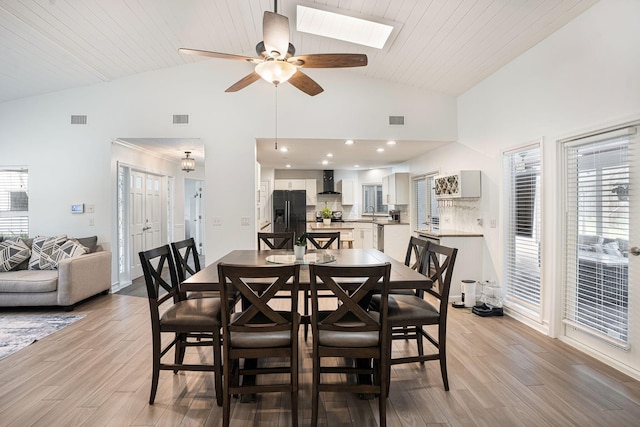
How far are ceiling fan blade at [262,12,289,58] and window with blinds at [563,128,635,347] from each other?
2656 mm

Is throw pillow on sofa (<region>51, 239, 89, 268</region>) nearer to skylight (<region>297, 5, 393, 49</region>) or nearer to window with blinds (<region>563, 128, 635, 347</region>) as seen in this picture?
skylight (<region>297, 5, 393, 49</region>)

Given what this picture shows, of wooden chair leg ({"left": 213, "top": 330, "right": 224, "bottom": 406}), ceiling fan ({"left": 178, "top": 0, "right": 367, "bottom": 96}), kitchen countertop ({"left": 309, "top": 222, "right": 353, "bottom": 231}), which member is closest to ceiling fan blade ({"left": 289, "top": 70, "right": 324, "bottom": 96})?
ceiling fan ({"left": 178, "top": 0, "right": 367, "bottom": 96})

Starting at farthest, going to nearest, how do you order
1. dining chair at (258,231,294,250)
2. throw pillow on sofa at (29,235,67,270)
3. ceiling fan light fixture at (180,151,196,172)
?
ceiling fan light fixture at (180,151,196,172) → throw pillow on sofa at (29,235,67,270) → dining chair at (258,231,294,250)

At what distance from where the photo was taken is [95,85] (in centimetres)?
493

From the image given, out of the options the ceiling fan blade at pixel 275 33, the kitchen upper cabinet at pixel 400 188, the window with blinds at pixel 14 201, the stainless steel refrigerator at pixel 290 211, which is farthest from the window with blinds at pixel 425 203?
the window with blinds at pixel 14 201

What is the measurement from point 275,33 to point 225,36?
2.41 m

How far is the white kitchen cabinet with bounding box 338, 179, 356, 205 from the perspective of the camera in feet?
30.8

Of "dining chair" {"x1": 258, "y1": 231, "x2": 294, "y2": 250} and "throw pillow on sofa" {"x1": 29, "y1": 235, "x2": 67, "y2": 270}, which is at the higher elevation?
"dining chair" {"x1": 258, "y1": 231, "x2": 294, "y2": 250}

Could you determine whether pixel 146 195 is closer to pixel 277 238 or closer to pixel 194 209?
pixel 194 209

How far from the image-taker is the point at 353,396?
7.74ft

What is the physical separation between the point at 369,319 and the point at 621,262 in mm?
2234

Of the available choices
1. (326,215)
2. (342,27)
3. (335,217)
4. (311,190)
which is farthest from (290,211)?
(342,27)

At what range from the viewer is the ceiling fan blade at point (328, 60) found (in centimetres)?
254

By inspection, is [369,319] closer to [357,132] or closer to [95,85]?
[357,132]
